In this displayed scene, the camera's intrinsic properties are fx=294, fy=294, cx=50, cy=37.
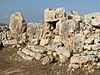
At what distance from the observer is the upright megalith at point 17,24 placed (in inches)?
1475

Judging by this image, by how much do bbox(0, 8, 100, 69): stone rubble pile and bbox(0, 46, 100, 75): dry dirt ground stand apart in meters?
0.57

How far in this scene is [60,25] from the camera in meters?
30.6

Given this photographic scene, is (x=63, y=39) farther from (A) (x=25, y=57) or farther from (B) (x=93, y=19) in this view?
(A) (x=25, y=57)

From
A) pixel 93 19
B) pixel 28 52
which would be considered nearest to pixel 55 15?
pixel 93 19

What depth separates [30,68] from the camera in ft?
89.2

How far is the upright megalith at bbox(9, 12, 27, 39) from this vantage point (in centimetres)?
3747

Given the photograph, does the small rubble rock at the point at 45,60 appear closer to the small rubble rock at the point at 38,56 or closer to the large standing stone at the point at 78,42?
the small rubble rock at the point at 38,56

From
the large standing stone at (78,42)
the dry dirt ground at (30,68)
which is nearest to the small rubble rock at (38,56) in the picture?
the dry dirt ground at (30,68)

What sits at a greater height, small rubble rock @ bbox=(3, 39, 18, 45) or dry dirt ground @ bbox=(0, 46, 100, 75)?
small rubble rock @ bbox=(3, 39, 18, 45)

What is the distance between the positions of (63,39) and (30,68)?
5.23 meters

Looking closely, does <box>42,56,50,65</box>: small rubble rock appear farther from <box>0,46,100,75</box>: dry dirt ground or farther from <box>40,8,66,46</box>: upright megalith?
<box>40,8,66,46</box>: upright megalith

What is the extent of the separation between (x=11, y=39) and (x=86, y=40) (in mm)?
13101

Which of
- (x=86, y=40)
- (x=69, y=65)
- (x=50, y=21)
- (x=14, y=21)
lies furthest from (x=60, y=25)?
(x=14, y=21)

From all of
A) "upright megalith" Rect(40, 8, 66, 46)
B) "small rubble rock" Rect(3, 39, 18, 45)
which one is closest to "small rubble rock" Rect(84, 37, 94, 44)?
"upright megalith" Rect(40, 8, 66, 46)
